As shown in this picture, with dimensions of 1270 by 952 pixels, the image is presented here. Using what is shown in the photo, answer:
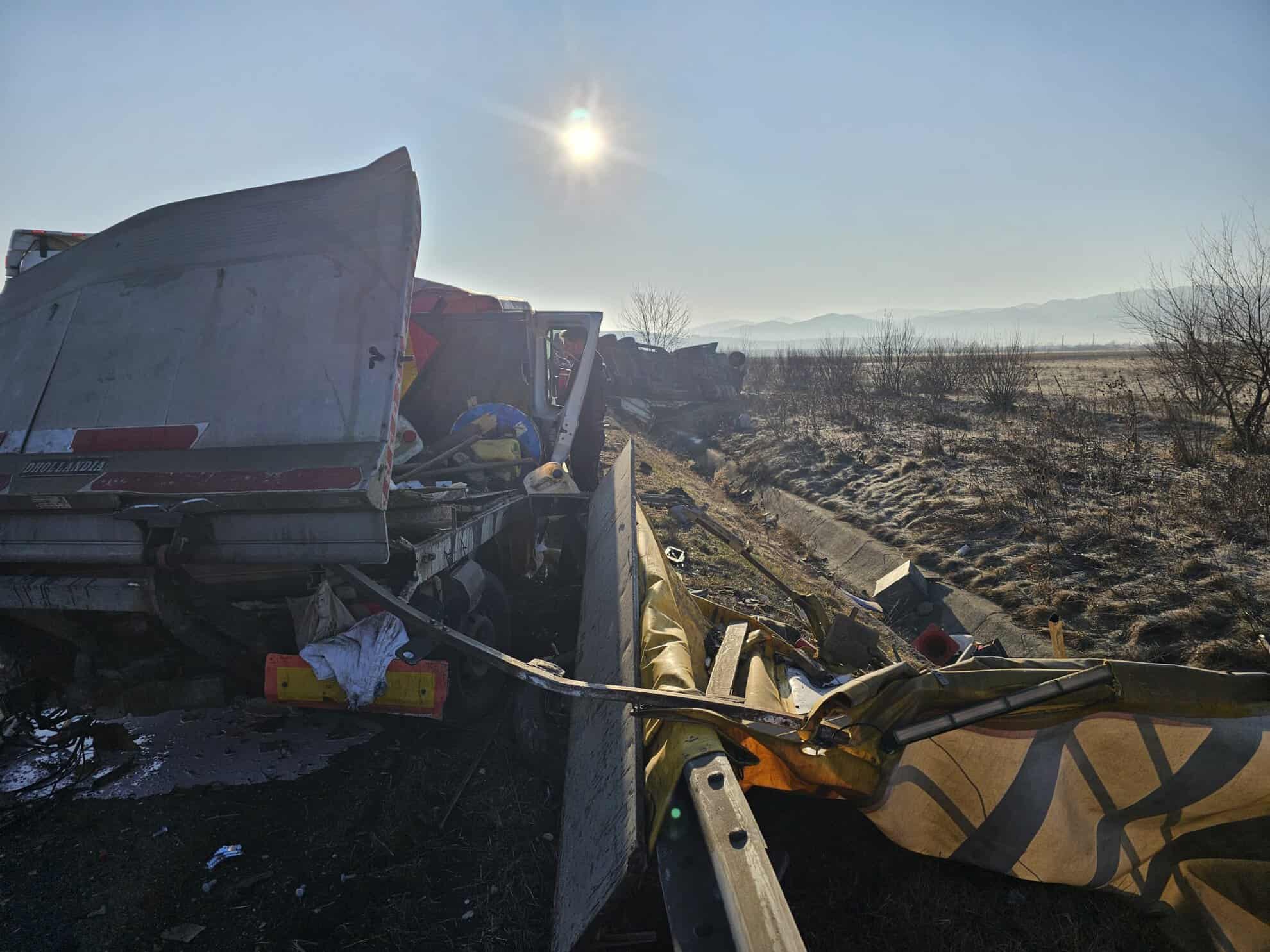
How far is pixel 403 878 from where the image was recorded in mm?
2412

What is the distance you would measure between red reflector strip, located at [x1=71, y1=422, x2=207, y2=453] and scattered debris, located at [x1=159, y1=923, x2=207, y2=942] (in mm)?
1772

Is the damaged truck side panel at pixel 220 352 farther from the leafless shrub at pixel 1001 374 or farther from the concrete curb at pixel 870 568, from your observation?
the leafless shrub at pixel 1001 374

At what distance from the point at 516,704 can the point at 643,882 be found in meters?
1.63

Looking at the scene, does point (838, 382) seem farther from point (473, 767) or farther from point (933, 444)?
point (473, 767)

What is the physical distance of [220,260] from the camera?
3.31 m

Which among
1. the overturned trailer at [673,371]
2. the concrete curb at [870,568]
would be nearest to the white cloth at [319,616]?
the concrete curb at [870,568]

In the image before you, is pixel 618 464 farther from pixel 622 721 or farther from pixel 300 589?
pixel 622 721

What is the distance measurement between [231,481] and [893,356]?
72.8 ft

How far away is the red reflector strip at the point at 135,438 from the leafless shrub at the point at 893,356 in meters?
17.7

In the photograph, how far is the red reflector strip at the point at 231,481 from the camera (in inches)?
102

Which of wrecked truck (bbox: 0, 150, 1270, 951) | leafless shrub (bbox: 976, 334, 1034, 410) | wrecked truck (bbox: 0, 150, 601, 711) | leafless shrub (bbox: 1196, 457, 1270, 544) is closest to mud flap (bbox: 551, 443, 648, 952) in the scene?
wrecked truck (bbox: 0, 150, 1270, 951)

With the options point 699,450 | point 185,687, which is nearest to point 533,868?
point 185,687

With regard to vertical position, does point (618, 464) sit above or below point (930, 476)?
above

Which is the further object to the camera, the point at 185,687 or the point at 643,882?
the point at 185,687
